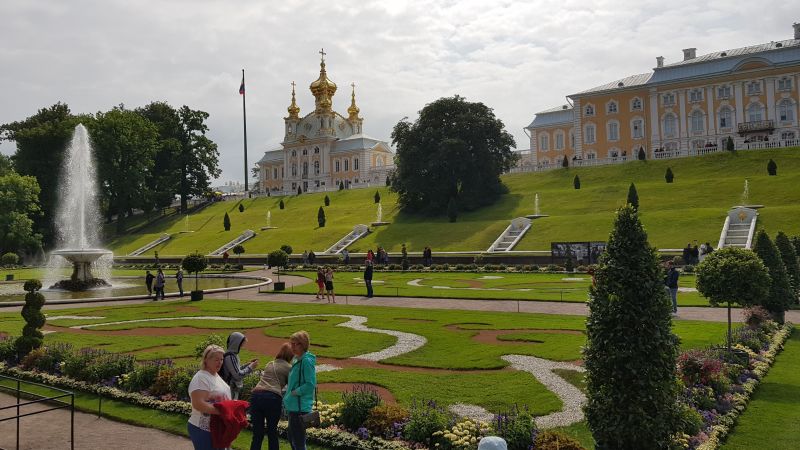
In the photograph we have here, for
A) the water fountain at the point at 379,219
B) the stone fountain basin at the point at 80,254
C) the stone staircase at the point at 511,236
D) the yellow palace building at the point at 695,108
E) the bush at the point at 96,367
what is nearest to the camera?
the bush at the point at 96,367

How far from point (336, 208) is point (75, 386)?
5330cm

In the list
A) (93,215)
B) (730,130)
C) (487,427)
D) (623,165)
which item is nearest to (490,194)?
(623,165)

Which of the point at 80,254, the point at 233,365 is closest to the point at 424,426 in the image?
the point at 233,365

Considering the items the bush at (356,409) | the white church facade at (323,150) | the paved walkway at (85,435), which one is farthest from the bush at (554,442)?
the white church facade at (323,150)

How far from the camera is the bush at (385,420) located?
7.97 metres

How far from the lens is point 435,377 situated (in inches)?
432

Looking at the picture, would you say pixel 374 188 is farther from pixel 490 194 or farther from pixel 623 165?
pixel 623 165

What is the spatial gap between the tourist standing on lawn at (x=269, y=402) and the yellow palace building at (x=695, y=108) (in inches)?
2284

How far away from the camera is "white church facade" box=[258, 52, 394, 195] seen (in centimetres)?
10044

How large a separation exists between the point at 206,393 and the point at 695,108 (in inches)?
2813

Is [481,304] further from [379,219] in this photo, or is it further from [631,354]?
[379,219]

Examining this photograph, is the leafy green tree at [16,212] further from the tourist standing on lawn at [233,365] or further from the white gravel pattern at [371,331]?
the tourist standing on lawn at [233,365]

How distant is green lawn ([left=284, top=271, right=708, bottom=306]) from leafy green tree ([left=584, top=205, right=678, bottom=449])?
14853mm

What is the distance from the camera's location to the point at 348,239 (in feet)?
161
